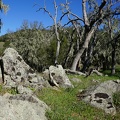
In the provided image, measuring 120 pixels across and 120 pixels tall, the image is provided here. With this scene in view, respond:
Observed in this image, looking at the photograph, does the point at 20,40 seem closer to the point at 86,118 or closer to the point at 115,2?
the point at 115,2

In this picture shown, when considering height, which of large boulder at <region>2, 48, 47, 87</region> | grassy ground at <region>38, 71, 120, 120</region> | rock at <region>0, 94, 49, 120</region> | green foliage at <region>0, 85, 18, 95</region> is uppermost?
large boulder at <region>2, 48, 47, 87</region>

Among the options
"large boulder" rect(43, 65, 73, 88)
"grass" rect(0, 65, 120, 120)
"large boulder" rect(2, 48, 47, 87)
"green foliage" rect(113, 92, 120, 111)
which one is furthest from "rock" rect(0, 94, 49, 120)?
"large boulder" rect(43, 65, 73, 88)

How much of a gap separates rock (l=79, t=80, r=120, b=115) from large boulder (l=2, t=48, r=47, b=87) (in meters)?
3.59

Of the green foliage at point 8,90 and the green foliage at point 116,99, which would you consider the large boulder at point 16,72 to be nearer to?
the green foliage at point 8,90

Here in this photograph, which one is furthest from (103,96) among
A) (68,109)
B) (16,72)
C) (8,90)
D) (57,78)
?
(16,72)

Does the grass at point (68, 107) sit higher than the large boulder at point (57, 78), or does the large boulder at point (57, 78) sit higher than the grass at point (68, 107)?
the large boulder at point (57, 78)

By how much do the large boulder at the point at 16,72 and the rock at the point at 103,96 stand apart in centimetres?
359

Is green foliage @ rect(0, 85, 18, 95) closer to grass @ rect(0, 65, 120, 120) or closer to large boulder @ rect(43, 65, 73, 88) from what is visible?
grass @ rect(0, 65, 120, 120)

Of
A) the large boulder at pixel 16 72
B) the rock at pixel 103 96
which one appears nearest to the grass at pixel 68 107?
the rock at pixel 103 96

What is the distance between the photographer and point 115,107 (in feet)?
47.0

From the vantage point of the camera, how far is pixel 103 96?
1501 centimetres

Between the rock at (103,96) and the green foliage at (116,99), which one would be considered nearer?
the rock at (103,96)

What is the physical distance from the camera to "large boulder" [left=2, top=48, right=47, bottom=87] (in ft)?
56.7

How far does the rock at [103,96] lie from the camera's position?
45.8 feet
